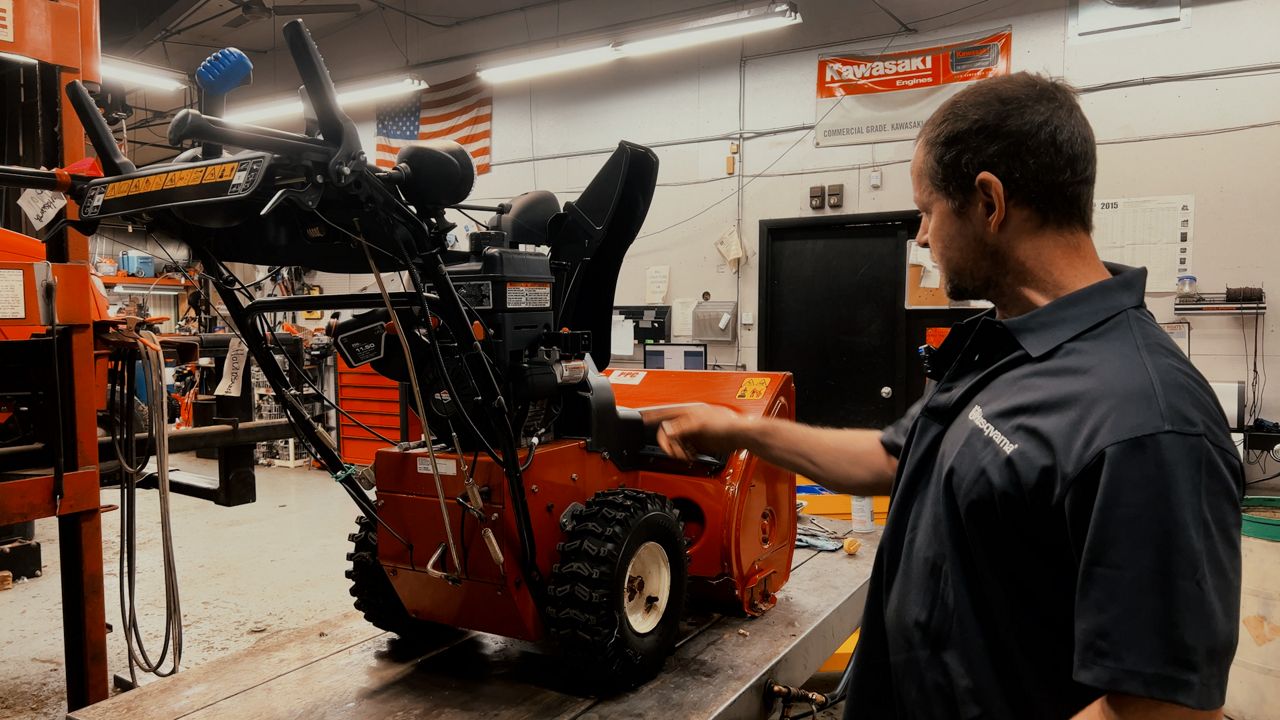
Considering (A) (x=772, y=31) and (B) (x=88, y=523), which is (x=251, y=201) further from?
(A) (x=772, y=31)

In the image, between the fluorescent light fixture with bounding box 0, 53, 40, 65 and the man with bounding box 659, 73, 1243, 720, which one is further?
the fluorescent light fixture with bounding box 0, 53, 40, 65

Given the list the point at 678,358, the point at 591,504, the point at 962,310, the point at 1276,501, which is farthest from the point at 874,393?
the point at 591,504

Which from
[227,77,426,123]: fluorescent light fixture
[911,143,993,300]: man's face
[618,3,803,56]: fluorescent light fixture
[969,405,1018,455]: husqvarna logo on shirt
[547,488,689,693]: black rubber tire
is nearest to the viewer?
[969,405,1018,455]: husqvarna logo on shirt

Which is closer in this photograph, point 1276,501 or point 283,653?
point 283,653

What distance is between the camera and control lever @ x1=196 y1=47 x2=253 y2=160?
1569 millimetres

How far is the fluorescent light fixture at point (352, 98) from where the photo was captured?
715cm

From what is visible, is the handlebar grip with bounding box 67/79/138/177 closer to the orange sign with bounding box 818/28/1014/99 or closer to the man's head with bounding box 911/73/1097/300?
the man's head with bounding box 911/73/1097/300

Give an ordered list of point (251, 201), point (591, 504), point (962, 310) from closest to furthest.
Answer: point (251, 201), point (591, 504), point (962, 310)

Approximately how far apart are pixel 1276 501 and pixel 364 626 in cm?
386

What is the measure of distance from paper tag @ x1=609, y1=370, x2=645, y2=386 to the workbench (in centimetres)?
83

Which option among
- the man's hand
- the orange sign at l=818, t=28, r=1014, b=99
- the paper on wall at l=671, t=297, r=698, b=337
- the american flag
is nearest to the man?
the man's hand

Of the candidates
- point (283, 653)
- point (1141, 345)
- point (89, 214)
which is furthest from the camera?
point (283, 653)

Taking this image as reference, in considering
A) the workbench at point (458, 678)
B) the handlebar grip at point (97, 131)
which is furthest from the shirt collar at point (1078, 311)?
the handlebar grip at point (97, 131)

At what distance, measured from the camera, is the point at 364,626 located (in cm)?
242
